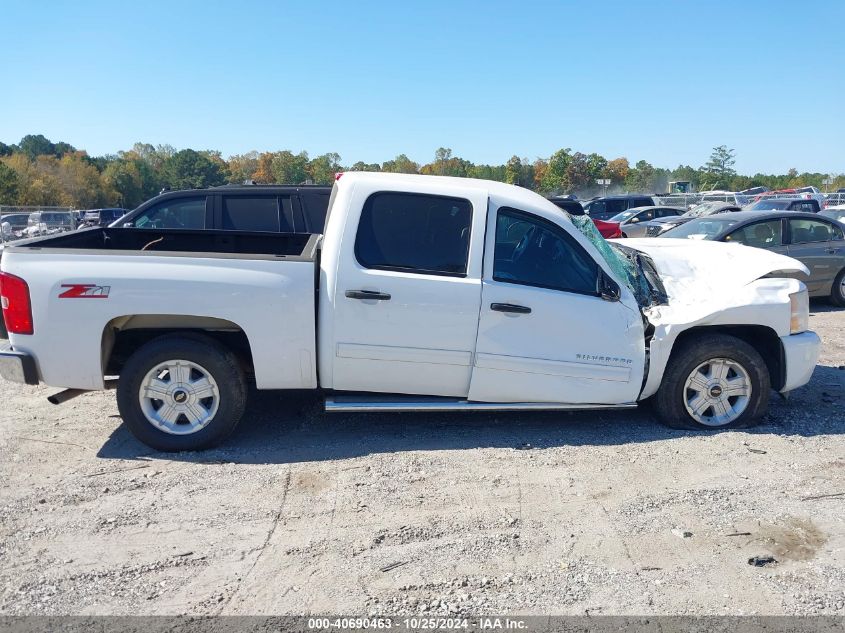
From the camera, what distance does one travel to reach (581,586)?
3373 mm

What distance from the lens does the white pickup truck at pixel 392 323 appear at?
4.75 meters

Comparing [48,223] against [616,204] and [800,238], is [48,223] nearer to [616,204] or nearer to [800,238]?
[616,204]

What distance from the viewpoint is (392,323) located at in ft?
16.0

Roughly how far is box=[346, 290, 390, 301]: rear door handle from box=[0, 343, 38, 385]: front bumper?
220 cm

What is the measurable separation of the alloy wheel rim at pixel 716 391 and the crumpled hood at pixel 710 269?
1.67ft

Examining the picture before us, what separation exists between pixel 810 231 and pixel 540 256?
848cm

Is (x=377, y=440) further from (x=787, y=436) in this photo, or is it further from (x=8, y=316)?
(x=787, y=436)

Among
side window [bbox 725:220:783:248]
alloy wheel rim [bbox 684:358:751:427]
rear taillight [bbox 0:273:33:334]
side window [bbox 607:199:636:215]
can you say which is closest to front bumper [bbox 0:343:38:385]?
rear taillight [bbox 0:273:33:334]

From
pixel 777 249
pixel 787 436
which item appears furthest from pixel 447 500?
pixel 777 249

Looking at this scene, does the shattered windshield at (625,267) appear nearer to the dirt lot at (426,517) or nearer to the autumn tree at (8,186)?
the dirt lot at (426,517)

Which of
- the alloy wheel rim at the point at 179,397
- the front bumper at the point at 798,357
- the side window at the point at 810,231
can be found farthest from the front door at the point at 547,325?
the side window at the point at 810,231

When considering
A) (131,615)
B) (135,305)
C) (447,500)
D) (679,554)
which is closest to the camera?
(131,615)

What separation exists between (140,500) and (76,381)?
3.66ft

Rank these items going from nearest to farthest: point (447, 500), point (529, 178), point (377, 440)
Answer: point (447, 500)
point (377, 440)
point (529, 178)
